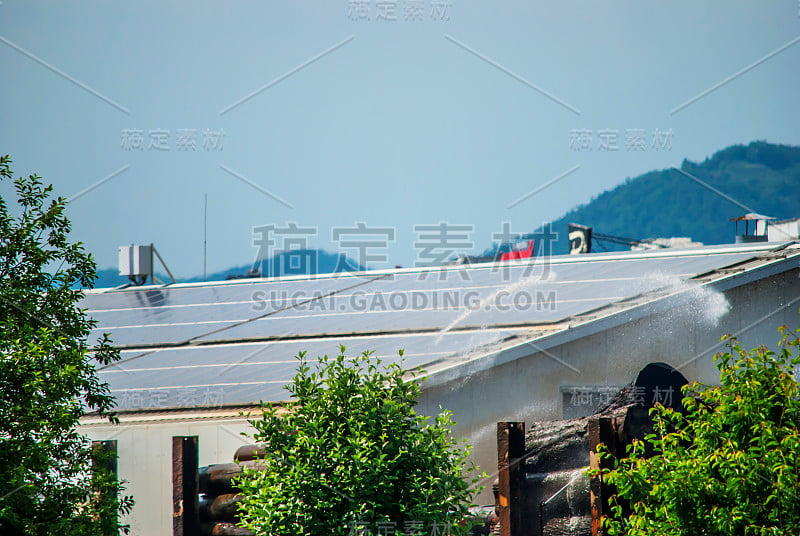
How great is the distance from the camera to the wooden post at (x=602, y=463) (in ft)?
34.5

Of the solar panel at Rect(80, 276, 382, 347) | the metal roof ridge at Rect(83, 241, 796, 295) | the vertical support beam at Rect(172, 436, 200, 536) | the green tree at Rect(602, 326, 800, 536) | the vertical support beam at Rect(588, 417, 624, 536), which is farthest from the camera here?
the solar panel at Rect(80, 276, 382, 347)

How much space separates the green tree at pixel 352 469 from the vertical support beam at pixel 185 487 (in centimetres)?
379

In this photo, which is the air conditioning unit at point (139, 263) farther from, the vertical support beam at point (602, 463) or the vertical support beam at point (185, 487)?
the vertical support beam at point (602, 463)

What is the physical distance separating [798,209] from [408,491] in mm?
207611

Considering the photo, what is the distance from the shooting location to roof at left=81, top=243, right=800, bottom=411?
15.7 metres

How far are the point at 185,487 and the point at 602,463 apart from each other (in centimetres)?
634

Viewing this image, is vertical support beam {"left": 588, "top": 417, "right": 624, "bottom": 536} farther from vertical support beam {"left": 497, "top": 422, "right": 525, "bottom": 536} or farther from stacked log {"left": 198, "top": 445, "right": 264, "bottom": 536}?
stacked log {"left": 198, "top": 445, "right": 264, "bottom": 536}

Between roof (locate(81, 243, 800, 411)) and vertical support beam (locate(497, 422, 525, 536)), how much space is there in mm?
1757

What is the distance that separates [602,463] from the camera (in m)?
10.4

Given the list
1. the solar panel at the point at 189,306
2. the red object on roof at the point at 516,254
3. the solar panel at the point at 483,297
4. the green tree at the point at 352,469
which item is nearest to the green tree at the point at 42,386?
the green tree at the point at 352,469

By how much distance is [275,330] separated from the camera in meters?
19.7

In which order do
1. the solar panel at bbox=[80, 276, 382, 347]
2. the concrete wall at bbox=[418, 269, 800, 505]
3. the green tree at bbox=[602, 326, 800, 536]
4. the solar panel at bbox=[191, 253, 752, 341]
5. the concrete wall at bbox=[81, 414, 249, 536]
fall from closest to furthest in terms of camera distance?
1. the green tree at bbox=[602, 326, 800, 536]
2. the concrete wall at bbox=[418, 269, 800, 505]
3. the concrete wall at bbox=[81, 414, 249, 536]
4. the solar panel at bbox=[191, 253, 752, 341]
5. the solar panel at bbox=[80, 276, 382, 347]

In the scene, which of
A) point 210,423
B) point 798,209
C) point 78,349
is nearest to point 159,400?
point 210,423

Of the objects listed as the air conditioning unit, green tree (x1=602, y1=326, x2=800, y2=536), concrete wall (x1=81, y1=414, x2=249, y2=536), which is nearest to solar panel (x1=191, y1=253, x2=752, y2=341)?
concrete wall (x1=81, y1=414, x2=249, y2=536)
